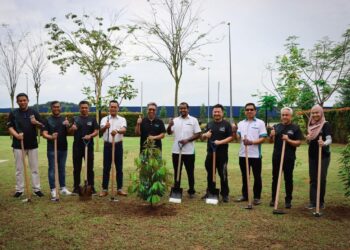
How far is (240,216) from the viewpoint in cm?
671

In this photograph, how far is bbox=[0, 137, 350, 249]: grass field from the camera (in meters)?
5.28

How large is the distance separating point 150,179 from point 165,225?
1.11 metres

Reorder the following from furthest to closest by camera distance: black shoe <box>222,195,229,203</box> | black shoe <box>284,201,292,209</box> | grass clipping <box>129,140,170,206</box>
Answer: black shoe <box>222,195,229,203</box> → black shoe <box>284,201,292,209</box> → grass clipping <box>129,140,170,206</box>

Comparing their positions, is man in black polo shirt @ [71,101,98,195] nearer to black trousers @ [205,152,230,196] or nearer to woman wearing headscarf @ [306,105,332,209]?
black trousers @ [205,152,230,196]

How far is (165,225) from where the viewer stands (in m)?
6.14

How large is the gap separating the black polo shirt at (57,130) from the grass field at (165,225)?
1.16 m

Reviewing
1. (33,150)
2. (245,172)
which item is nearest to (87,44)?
(33,150)

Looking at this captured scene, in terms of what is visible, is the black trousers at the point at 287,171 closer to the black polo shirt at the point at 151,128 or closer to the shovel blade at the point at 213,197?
the shovel blade at the point at 213,197

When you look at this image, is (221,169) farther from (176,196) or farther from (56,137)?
(56,137)

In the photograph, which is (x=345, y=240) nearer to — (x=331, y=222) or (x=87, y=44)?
(x=331, y=222)

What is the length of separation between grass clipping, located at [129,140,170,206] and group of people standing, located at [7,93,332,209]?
3.15ft

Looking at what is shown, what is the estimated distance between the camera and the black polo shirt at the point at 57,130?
27.1 ft

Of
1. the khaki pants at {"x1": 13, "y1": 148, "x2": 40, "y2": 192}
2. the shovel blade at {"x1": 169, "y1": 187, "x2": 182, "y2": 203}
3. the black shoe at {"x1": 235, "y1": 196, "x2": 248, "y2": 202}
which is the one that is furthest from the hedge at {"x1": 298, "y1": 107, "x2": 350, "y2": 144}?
the khaki pants at {"x1": 13, "y1": 148, "x2": 40, "y2": 192}

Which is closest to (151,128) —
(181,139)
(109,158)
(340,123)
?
(181,139)
